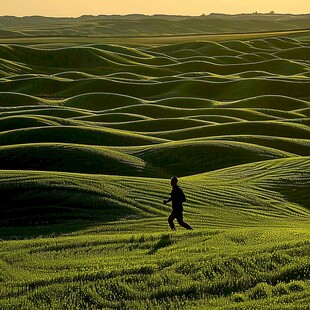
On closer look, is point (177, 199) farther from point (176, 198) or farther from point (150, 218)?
point (150, 218)

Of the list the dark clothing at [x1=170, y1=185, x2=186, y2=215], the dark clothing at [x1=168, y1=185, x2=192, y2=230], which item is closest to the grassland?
the dark clothing at [x1=168, y1=185, x2=192, y2=230]

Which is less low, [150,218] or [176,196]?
[176,196]

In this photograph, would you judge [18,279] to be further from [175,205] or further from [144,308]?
[175,205]

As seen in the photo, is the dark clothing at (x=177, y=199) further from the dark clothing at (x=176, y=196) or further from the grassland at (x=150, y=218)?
the grassland at (x=150, y=218)

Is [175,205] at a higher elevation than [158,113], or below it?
higher

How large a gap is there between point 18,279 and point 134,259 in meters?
3.08

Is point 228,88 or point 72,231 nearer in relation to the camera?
point 72,231

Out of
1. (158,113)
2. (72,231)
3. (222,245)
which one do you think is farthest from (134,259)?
(158,113)

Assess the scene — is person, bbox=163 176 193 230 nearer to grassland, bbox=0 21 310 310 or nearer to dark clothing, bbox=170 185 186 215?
dark clothing, bbox=170 185 186 215

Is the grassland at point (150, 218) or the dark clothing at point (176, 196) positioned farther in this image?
the dark clothing at point (176, 196)

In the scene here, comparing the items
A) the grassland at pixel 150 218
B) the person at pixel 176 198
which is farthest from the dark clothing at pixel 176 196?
the grassland at pixel 150 218

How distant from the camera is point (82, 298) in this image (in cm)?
1298

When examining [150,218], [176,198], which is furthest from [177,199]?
[150,218]

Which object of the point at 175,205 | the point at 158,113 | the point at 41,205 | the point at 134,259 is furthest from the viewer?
the point at 158,113
